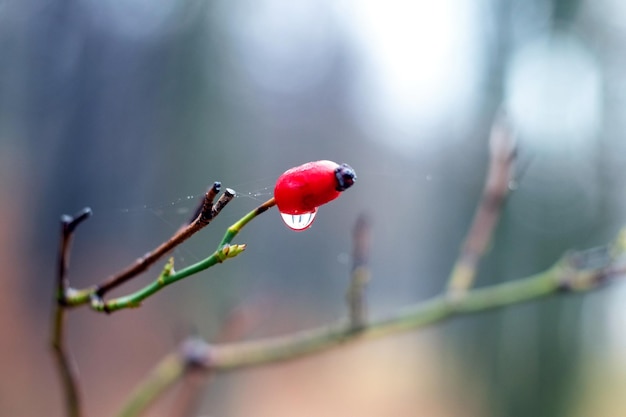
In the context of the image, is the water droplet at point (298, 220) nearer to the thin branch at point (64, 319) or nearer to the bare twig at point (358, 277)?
the thin branch at point (64, 319)

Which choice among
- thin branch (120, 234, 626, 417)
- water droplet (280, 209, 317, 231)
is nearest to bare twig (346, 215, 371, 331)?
thin branch (120, 234, 626, 417)

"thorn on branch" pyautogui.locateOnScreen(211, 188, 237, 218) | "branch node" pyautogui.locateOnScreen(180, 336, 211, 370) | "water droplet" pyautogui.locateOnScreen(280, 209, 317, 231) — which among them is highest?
"thorn on branch" pyautogui.locateOnScreen(211, 188, 237, 218)

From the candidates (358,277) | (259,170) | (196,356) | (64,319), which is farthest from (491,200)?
(259,170)

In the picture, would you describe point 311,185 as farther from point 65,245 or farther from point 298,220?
point 65,245

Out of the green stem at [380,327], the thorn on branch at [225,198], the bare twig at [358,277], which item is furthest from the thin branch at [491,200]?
the thorn on branch at [225,198]

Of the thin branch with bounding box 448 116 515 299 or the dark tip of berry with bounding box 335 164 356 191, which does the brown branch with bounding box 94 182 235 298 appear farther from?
the thin branch with bounding box 448 116 515 299

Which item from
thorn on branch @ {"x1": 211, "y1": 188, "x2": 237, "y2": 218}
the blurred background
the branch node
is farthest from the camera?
the blurred background
